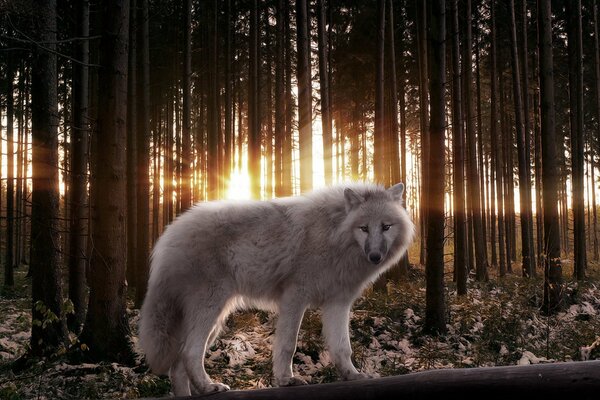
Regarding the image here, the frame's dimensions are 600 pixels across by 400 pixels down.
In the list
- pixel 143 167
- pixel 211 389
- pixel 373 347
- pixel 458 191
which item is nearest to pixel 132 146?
pixel 143 167

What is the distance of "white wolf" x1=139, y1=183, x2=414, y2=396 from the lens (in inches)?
188

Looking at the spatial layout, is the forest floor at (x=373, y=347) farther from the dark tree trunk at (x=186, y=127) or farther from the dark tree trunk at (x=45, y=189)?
the dark tree trunk at (x=186, y=127)

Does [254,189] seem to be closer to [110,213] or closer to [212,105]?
[212,105]

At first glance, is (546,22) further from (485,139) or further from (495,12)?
(485,139)

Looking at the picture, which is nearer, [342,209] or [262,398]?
[262,398]

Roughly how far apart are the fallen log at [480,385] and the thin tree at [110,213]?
379 centimetres

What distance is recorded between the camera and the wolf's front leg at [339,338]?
4788mm

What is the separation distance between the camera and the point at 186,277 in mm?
4836

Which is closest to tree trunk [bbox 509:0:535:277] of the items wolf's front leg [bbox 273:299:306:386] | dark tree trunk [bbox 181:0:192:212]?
dark tree trunk [bbox 181:0:192:212]

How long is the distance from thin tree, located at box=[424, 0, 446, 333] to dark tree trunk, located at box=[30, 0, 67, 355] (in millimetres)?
6523

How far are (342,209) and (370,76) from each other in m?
19.6

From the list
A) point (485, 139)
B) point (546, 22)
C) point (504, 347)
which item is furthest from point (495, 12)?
point (504, 347)

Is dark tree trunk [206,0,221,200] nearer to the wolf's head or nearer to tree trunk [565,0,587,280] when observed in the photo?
the wolf's head

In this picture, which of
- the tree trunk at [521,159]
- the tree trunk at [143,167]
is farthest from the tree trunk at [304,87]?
the tree trunk at [521,159]
